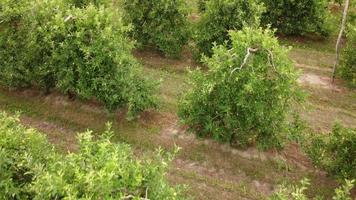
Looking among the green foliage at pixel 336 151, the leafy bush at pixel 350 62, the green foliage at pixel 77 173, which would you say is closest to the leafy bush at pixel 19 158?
the green foliage at pixel 77 173

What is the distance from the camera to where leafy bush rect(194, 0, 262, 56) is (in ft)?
76.7

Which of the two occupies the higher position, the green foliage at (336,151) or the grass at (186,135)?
the green foliage at (336,151)

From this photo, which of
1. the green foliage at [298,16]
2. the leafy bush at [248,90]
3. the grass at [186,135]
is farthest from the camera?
the green foliage at [298,16]

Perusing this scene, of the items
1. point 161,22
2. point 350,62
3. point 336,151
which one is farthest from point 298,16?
point 336,151

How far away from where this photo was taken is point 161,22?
26109mm

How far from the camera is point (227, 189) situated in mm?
18578

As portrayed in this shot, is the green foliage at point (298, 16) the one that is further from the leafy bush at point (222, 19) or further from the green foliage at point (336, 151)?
the green foliage at point (336, 151)

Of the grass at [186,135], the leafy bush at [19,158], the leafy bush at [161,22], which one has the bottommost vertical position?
the grass at [186,135]

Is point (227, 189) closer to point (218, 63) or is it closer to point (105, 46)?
point (218, 63)

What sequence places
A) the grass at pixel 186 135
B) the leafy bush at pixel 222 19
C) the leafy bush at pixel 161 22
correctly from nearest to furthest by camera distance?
the grass at pixel 186 135, the leafy bush at pixel 222 19, the leafy bush at pixel 161 22

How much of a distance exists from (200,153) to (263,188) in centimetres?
323

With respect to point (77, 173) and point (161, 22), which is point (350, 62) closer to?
point (161, 22)

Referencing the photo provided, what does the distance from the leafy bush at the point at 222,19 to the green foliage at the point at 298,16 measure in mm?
5651

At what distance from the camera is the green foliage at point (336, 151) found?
693 inches
